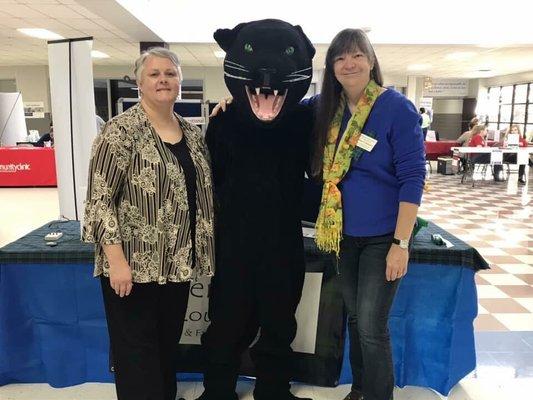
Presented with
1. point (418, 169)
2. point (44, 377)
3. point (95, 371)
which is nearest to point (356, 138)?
point (418, 169)

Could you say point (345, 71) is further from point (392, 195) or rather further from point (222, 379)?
point (222, 379)

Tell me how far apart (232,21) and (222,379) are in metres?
7.86

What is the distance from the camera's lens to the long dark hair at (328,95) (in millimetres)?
1567

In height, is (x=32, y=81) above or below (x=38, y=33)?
below

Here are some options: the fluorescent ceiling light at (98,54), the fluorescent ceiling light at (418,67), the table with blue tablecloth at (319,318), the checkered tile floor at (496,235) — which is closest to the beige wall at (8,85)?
the fluorescent ceiling light at (98,54)

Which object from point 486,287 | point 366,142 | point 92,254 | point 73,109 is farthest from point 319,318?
point 486,287

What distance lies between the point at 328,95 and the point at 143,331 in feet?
3.33

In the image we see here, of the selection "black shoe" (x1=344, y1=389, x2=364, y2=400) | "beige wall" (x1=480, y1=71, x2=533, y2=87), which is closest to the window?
"beige wall" (x1=480, y1=71, x2=533, y2=87)

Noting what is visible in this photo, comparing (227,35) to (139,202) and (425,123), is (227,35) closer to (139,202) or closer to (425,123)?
(139,202)

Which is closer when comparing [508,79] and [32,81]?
[32,81]

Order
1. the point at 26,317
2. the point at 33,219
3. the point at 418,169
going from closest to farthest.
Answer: the point at 418,169 → the point at 26,317 → the point at 33,219

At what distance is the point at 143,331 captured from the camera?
158 centimetres

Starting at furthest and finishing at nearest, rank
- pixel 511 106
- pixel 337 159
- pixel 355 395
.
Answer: pixel 511 106
pixel 355 395
pixel 337 159

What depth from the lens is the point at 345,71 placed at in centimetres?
156
